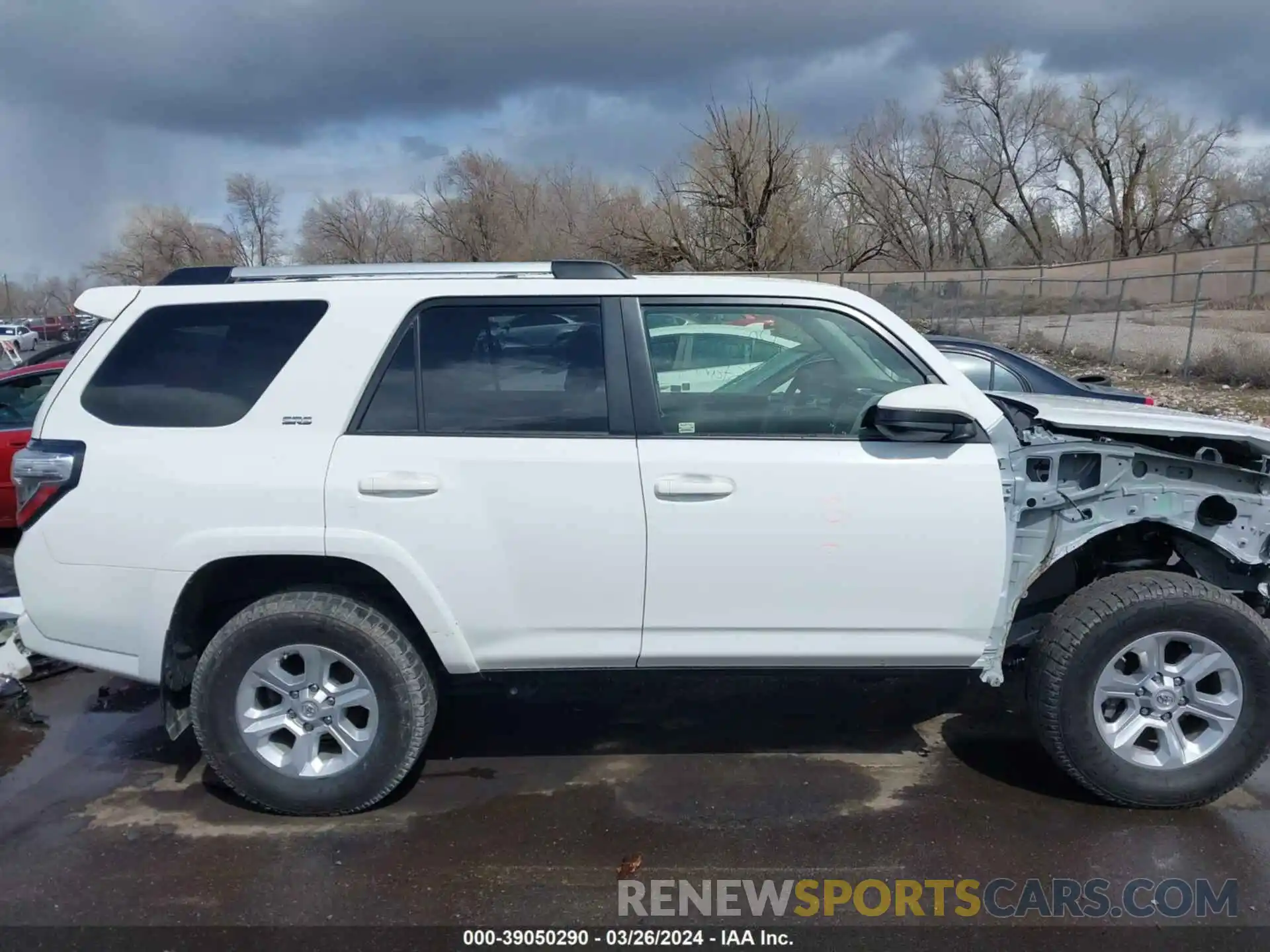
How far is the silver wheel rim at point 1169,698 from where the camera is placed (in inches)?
146

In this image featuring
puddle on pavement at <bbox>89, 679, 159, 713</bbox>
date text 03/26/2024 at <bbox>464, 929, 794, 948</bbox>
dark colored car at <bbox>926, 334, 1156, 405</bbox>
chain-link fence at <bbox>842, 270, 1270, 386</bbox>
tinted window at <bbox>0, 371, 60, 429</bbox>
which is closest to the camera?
date text 03/26/2024 at <bbox>464, 929, 794, 948</bbox>

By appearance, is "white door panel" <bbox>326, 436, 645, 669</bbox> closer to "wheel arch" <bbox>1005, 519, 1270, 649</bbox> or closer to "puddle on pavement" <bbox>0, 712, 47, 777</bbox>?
"wheel arch" <bbox>1005, 519, 1270, 649</bbox>

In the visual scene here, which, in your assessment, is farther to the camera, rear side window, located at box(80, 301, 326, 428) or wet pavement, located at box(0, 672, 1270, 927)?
rear side window, located at box(80, 301, 326, 428)

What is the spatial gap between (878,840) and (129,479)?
2970 mm

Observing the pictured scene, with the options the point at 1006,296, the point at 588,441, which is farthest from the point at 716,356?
the point at 1006,296

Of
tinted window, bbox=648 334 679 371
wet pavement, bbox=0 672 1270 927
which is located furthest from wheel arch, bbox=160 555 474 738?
tinted window, bbox=648 334 679 371

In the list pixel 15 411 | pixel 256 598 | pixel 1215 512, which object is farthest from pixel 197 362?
pixel 15 411

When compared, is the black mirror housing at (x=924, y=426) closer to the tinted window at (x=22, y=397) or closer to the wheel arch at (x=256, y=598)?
the wheel arch at (x=256, y=598)

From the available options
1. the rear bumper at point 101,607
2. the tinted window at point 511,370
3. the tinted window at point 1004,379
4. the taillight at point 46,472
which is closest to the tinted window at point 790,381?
the tinted window at point 511,370

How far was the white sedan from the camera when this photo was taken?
37562 millimetres

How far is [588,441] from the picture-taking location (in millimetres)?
3594

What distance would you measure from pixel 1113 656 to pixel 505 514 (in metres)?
2.30

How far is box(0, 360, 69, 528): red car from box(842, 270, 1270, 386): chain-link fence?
52.4 ft

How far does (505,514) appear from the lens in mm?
3533
